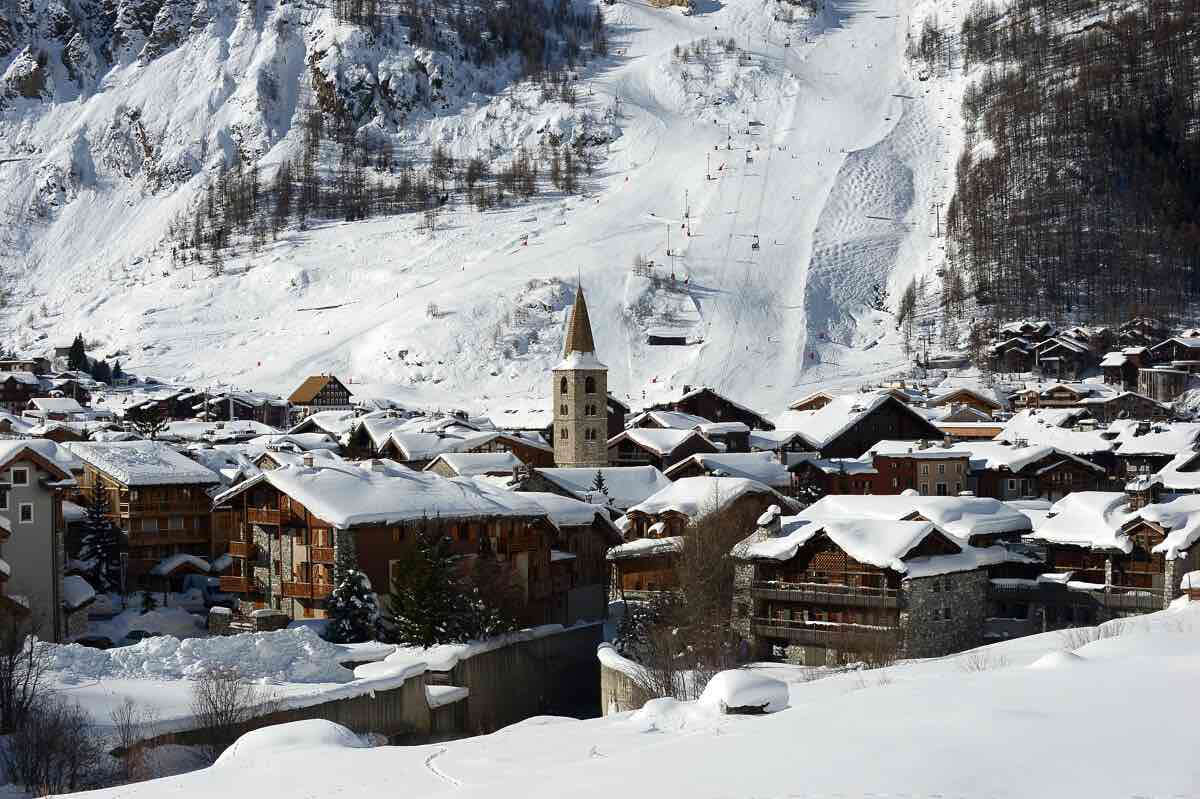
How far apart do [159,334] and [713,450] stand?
7787 centimetres

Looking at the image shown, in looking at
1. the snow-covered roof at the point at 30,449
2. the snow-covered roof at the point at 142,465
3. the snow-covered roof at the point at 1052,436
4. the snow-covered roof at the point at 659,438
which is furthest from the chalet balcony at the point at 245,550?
the snow-covered roof at the point at 1052,436

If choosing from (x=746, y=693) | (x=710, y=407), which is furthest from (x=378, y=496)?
(x=710, y=407)

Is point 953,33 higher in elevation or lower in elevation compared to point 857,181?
higher

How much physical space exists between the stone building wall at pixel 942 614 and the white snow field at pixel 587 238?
62.3 m

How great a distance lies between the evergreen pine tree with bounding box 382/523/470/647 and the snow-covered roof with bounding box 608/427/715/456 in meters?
33.0

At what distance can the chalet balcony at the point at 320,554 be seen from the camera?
39.8 meters

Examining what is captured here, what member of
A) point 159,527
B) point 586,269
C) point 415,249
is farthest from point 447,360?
point 159,527

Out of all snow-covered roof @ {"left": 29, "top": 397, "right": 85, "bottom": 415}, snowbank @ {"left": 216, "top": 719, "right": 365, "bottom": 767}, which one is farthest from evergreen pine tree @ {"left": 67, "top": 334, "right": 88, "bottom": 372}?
snowbank @ {"left": 216, "top": 719, "right": 365, "bottom": 767}

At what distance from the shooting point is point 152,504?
49.3 metres

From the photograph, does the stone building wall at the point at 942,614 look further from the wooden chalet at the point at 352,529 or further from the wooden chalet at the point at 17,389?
the wooden chalet at the point at 17,389

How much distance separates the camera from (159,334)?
5276 inches

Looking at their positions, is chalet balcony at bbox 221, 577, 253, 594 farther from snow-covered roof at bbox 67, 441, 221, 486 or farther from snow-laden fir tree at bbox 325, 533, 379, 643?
snow-covered roof at bbox 67, 441, 221, 486

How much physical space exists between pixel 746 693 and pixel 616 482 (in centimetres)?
3880

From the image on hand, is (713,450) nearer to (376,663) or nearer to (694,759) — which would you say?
(376,663)
